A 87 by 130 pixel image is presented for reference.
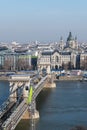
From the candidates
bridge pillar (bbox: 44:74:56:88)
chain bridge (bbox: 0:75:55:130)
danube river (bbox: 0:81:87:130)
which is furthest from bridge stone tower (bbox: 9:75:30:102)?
bridge pillar (bbox: 44:74:56:88)

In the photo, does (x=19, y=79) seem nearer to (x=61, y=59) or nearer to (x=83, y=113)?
(x=83, y=113)

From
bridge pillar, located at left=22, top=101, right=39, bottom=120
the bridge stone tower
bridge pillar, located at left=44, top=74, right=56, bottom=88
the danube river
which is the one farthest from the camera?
bridge pillar, located at left=44, top=74, right=56, bottom=88

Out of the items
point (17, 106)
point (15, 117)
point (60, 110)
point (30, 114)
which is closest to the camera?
point (15, 117)

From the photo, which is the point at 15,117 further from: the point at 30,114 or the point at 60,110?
the point at 60,110

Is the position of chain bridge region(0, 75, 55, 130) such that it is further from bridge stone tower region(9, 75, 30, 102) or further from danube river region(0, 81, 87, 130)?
danube river region(0, 81, 87, 130)

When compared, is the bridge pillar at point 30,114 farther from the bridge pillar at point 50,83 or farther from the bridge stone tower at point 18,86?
the bridge pillar at point 50,83

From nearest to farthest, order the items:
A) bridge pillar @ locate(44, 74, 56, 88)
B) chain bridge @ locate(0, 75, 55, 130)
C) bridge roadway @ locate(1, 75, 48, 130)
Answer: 1. bridge roadway @ locate(1, 75, 48, 130)
2. chain bridge @ locate(0, 75, 55, 130)
3. bridge pillar @ locate(44, 74, 56, 88)

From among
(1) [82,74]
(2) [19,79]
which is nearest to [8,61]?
(1) [82,74]

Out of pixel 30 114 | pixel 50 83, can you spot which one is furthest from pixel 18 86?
pixel 50 83
